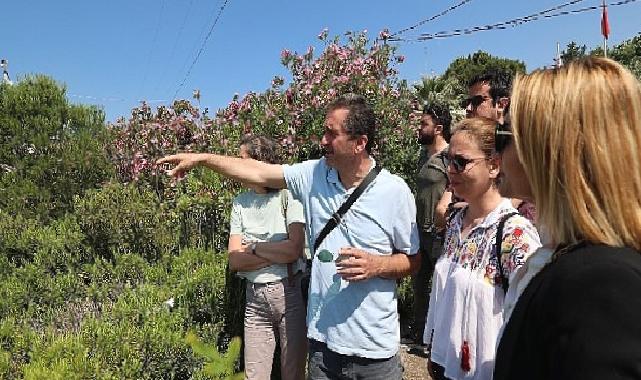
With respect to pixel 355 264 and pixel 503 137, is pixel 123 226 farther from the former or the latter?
pixel 503 137

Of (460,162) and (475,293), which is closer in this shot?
(475,293)

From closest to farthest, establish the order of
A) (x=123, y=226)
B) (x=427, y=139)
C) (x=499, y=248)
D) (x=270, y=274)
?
(x=499, y=248)
(x=270, y=274)
(x=427, y=139)
(x=123, y=226)

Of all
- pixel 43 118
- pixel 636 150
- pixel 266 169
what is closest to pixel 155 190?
pixel 43 118

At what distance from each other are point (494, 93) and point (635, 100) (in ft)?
7.27

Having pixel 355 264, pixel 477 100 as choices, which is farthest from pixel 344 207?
pixel 477 100

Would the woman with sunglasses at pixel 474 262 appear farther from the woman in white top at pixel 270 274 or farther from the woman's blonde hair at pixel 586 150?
the woman in white top at pixel 270 274

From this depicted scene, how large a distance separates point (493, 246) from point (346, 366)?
85cm

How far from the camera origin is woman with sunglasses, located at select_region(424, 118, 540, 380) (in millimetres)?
1732

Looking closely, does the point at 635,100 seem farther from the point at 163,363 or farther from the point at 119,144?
the point at 119,144

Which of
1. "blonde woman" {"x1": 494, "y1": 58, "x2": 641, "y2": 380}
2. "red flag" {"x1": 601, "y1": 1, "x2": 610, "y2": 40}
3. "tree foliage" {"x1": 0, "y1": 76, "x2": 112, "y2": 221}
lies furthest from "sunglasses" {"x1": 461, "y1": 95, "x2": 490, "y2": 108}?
Answer: "red flag" {"x1": 601, "y1": 1, "x2": 610, "y2": 40}

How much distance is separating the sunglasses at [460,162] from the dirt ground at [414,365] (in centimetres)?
245

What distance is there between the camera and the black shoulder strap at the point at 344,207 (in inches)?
90.1

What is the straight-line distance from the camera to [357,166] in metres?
2.33

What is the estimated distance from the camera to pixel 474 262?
1839mm
